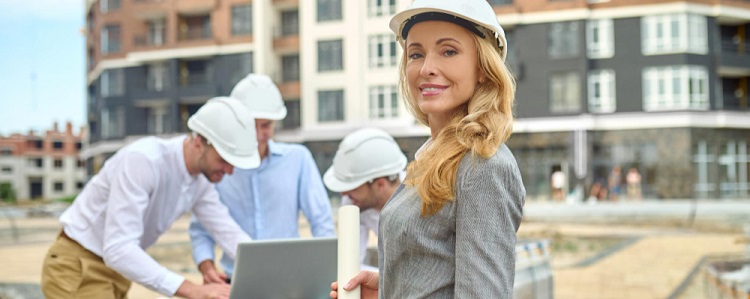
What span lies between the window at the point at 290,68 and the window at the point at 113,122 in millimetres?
7613

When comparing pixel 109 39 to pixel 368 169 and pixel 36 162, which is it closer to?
pixel 368 169

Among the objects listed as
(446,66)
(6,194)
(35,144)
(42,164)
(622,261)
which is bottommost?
(6,194)

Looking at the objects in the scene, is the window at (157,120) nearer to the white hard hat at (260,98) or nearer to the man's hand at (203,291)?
the white hard hat at (260,98)

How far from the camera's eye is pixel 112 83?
112 feet

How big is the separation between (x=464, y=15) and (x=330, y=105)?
27.9m

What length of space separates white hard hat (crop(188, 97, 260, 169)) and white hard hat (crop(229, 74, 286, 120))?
85 centimetres

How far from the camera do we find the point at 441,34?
1366 mm

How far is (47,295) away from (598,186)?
25032 millimetres

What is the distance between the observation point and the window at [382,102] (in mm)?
28328

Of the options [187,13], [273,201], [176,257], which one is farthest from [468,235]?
[187,13]

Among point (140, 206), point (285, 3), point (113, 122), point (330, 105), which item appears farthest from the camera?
point (113, 122)

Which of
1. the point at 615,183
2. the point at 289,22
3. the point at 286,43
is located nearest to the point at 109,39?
the point at 289,22

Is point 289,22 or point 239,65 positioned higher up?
point 289,22

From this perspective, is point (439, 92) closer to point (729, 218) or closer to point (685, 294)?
point (685, 294)
